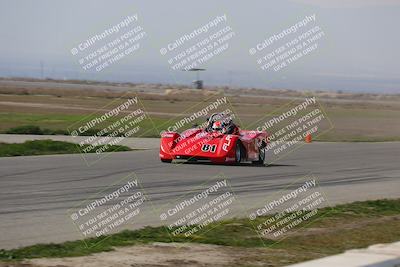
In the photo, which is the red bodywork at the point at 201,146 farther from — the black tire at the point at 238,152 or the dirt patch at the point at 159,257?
the dirt patch at the point at 159,257

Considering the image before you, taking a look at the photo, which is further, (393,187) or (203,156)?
(203,156)

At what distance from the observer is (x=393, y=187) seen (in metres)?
18.9

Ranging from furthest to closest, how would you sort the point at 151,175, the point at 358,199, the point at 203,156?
1. the point at 203,156
2. the point at 151,175
3. the point at 358,199

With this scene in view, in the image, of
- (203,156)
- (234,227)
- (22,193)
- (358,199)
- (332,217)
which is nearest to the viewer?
(234,227)

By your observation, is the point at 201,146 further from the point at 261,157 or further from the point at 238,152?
the point at 261,157

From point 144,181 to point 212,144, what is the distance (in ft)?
16.2

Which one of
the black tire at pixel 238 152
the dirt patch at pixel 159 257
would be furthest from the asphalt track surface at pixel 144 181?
the dirt patch at pixel 159 257

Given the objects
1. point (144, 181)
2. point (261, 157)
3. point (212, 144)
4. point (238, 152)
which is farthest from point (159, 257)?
point (261, 157)

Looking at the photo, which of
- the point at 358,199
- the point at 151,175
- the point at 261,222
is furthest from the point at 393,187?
the point at 261,222

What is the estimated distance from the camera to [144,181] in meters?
17.3

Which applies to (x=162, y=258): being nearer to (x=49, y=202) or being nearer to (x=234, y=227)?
(x=234, y=227)

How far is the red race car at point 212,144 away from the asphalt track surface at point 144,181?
1.03ft

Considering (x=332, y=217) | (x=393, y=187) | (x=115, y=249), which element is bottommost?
(x=393, y=187)

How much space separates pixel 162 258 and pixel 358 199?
7839 mm
